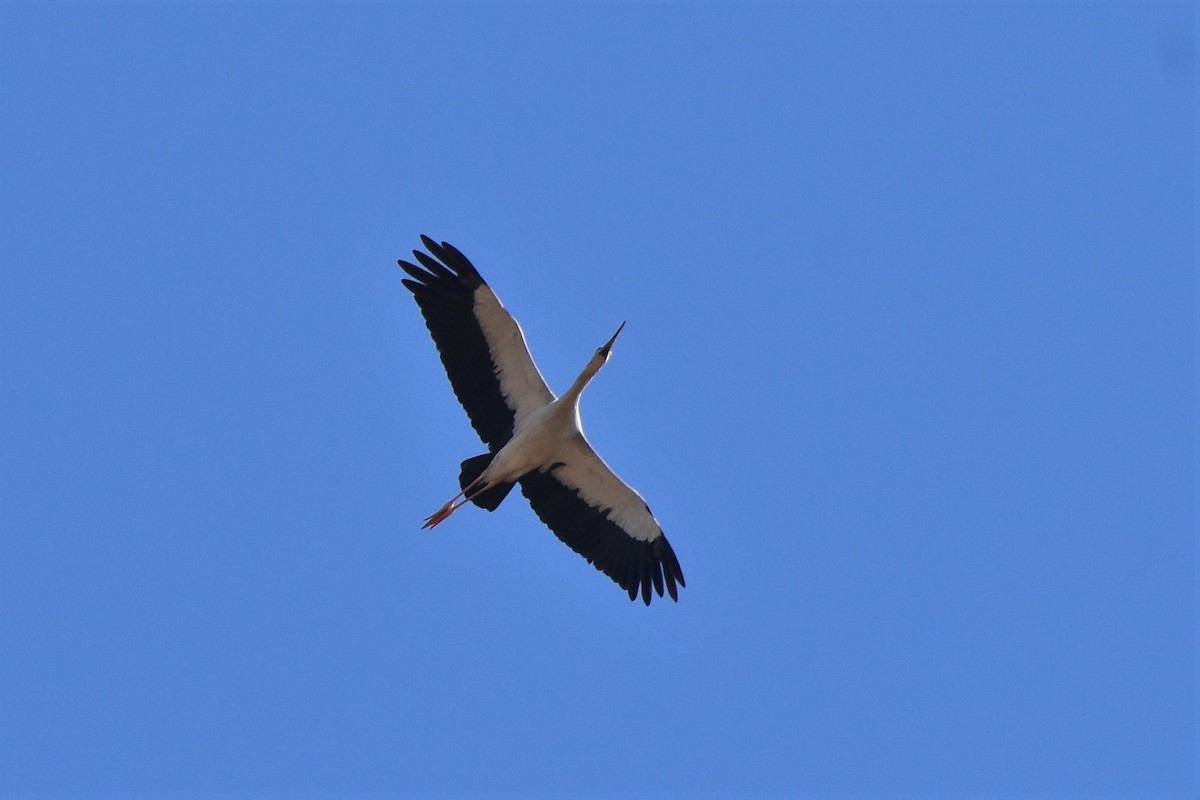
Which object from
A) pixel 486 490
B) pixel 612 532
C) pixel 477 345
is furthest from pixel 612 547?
pixel 477 345

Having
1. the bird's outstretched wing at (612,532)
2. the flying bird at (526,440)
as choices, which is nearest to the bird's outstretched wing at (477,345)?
the flying bird at (526,440)

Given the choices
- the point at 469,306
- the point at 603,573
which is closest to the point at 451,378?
the point at 469,306

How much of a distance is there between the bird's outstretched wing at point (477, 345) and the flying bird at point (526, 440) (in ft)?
0.03

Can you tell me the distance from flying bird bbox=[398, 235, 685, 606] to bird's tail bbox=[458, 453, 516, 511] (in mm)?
10

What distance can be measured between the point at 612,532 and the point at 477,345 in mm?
2538

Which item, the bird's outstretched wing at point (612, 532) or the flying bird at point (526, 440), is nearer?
the flying bird at point (526, 440)

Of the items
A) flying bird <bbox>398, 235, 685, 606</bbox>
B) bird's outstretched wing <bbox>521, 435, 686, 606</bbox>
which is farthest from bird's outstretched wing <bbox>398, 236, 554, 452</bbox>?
bird's outstretched wing <bbox>521, 435, 686, 606</bbox>

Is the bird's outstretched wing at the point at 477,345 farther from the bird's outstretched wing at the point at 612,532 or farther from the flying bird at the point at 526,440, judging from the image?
the bird's outstretched wing at the point at 612,532

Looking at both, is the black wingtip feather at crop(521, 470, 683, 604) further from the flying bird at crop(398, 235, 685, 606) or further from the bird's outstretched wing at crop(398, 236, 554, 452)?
the bird's outstretched wing at crop(398, 236, 554, 452)

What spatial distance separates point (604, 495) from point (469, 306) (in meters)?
2.53

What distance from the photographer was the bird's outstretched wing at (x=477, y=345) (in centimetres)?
2311

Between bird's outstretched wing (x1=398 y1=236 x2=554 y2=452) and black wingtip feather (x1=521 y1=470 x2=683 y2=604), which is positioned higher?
bird's outstretched wing (x1=398 y1=236 x2=554 y2=452)

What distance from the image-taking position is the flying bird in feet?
76.0

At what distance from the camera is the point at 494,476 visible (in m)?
23.3
